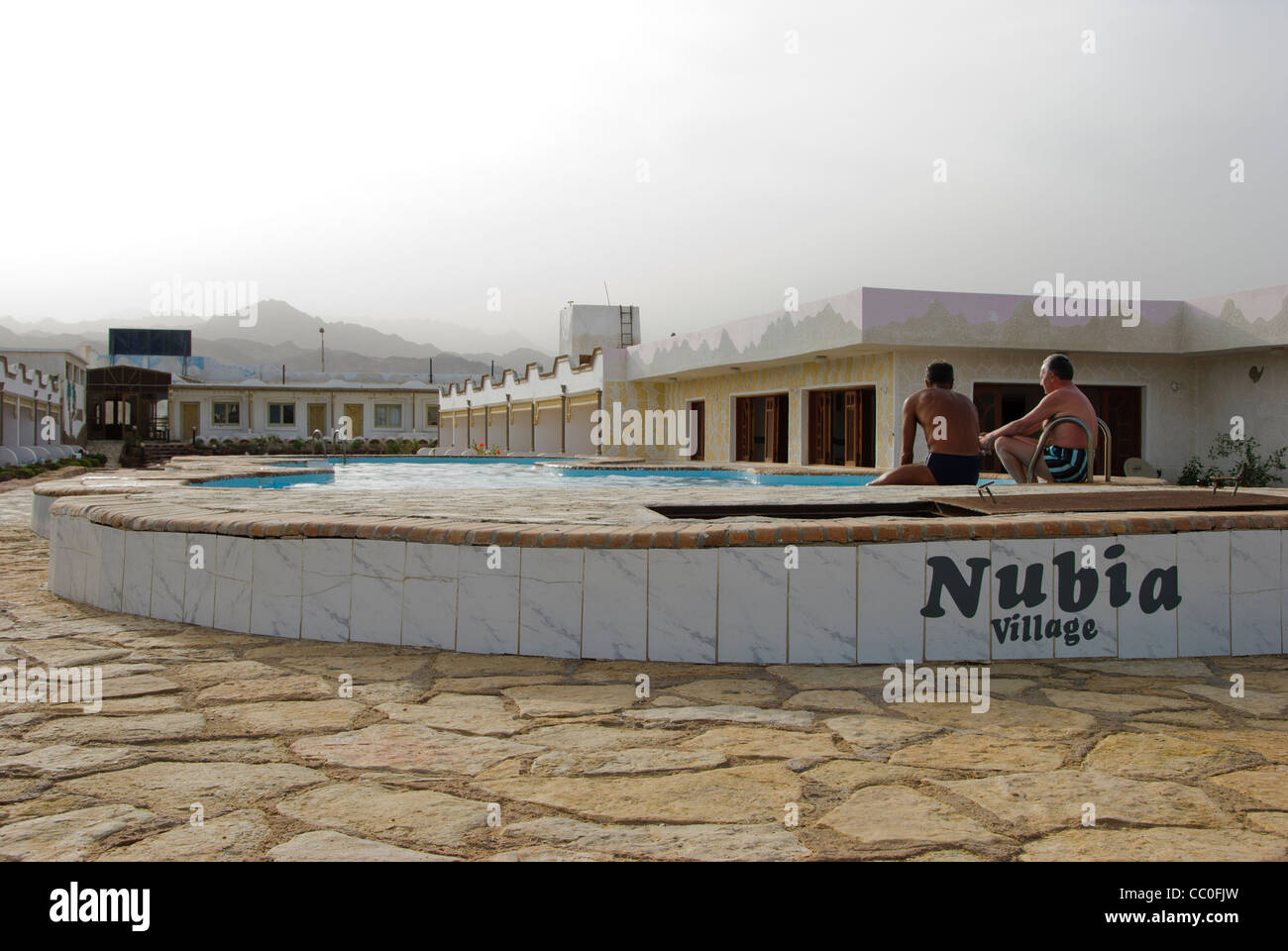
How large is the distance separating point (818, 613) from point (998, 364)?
1567 centimetres

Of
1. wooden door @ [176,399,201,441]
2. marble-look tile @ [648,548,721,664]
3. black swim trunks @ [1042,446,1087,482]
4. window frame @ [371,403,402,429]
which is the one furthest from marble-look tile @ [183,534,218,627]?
wooden door @ [176,399,201,441]

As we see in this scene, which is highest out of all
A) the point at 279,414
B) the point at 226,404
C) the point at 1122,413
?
the point at 226,404

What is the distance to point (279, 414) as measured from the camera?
49719 millimetres

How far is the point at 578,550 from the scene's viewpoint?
4.42m

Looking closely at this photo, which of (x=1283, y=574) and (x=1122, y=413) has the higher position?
(x=1122, y=413)

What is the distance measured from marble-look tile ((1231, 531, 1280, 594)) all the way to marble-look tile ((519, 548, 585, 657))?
3.15m

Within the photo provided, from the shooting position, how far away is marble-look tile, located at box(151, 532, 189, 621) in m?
5.18

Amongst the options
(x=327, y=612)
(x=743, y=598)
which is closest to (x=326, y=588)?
(x=327, y=612)

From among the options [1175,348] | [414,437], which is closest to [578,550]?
[1175,348]

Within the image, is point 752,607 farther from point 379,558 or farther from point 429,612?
point 379,558

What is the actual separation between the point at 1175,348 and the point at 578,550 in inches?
679
